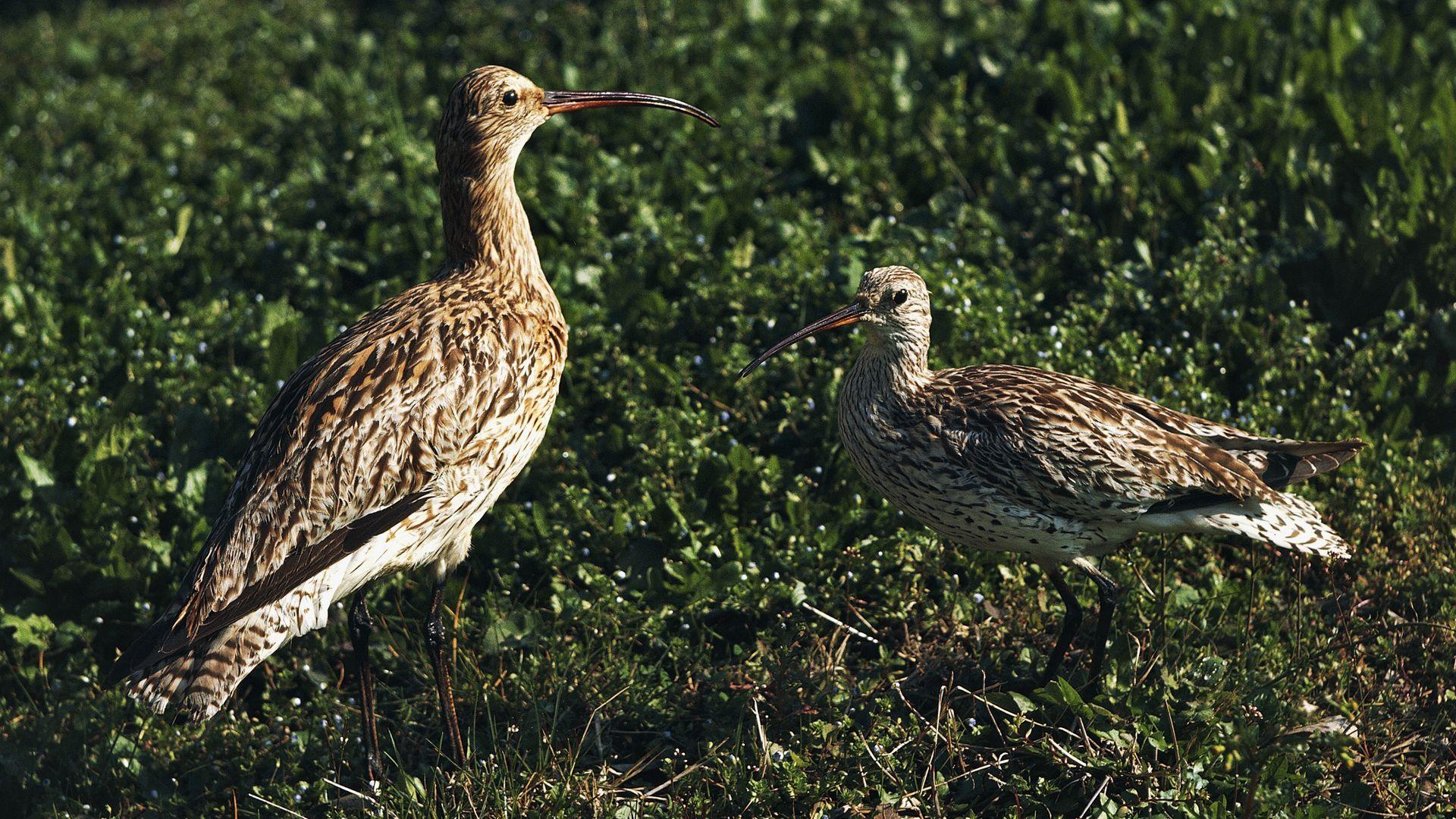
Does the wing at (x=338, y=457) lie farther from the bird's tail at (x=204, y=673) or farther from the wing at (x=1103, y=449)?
the wing at (x=1103, y=449)

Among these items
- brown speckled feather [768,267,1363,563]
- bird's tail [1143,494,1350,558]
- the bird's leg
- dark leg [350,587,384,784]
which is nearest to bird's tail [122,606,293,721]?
dark leg [350,587,384,784]

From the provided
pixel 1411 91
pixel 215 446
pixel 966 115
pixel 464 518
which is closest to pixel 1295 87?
pixel 1411 91

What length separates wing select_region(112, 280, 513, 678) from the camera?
17.2ft

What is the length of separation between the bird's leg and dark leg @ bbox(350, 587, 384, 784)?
272 cm

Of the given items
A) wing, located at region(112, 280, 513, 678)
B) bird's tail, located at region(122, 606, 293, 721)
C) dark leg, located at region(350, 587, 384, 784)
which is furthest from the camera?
dark leg, located at region(350, 587, 384, 784)

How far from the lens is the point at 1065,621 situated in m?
5.66

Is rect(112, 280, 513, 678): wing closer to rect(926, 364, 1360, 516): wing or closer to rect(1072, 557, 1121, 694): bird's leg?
rect(926, 364, 1360, 516): wing

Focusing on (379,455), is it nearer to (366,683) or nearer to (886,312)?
(366,683)

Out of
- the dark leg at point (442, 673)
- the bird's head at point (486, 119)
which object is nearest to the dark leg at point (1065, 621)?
the dark leg at point (442, 673)

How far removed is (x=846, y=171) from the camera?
827 cm

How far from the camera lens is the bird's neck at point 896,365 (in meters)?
5.80

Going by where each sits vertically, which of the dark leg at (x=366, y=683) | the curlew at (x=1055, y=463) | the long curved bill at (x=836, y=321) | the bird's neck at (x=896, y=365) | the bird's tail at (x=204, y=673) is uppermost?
the long curved bill at (x=836, y=321)

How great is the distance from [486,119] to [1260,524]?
11.4 feet

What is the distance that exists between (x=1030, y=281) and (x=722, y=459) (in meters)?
2.00
